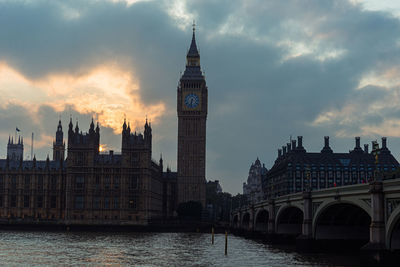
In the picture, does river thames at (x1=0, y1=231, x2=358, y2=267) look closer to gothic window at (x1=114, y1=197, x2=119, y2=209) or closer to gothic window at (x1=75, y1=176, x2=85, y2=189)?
gothic window at (x1=114, y1=197, x2=119, y2=209)

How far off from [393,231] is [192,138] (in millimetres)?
125743

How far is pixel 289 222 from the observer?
85.6 metres

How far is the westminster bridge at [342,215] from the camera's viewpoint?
42.3 m

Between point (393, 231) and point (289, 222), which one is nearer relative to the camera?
point (393, 231)

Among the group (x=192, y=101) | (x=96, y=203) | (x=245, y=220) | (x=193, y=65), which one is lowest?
(x=245, y=220)

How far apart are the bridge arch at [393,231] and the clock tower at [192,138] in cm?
12205

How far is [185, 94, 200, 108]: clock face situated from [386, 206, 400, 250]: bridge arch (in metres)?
128

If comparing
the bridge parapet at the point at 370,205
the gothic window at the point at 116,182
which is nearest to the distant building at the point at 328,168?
the gothic window at the point at 116,182

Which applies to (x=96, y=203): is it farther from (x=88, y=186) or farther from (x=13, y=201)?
(x=13, y=201)

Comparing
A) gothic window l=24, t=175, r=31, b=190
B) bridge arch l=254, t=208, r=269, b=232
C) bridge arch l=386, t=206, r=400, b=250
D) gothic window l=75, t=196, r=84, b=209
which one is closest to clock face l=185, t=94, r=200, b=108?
gothic window l=75, t=196, r=84, b=209

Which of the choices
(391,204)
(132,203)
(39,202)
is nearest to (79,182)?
(39,202)

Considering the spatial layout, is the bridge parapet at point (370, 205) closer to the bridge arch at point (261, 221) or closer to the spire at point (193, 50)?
the bridge arch at point (261, 221)

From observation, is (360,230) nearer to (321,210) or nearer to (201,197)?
(321,210)

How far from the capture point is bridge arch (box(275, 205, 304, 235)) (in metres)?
83.5
